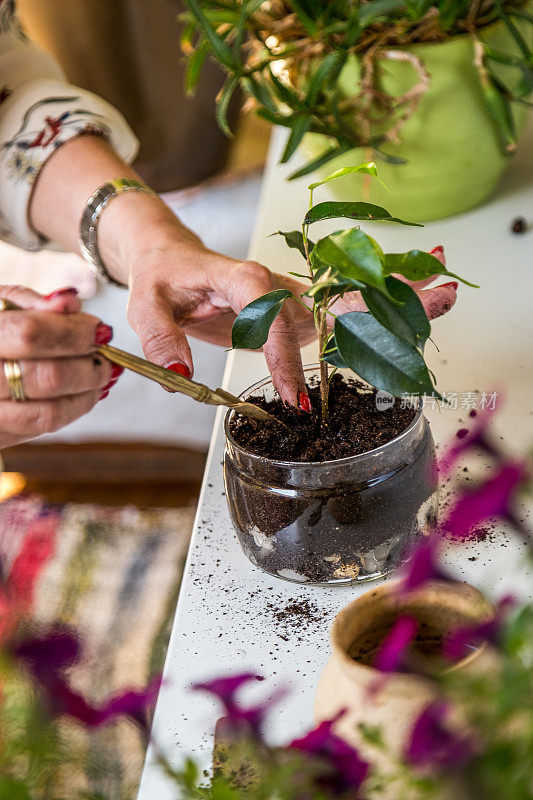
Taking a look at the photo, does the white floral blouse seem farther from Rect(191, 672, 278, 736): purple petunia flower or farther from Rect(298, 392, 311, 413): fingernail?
Rect(191, 672, 278, 736): purple petunia flower

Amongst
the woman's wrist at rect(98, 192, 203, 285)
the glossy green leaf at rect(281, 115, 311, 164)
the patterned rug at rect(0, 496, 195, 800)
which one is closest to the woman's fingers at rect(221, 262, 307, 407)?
the woman's wrist at rect(98, 192, 203, 285)

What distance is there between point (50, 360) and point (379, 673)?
31 centimetres

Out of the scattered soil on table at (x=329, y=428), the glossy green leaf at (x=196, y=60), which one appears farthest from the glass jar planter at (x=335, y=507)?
the glossy green leaf at (x=196, y=60)

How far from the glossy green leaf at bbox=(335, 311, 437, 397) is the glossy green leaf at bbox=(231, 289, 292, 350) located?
0.06m

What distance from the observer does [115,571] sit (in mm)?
1557

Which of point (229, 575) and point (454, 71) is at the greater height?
point (454, 71)

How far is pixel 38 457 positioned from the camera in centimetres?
186

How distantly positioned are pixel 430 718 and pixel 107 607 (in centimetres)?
132

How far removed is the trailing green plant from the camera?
95 centimetres

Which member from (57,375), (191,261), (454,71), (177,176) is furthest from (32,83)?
(177,176)

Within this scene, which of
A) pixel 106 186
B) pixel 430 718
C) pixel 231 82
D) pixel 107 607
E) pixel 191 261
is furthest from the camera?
pixel 107 607

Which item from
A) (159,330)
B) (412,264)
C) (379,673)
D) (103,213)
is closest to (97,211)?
(103,213)

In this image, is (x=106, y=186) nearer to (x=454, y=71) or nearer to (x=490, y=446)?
(x=454, y=71)

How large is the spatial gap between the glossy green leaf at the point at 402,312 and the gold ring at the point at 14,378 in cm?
24
